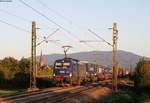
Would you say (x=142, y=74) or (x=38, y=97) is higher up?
(x=142, y=74)

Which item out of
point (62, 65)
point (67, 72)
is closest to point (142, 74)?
point (67, 72)

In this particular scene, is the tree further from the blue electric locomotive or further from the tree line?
the tree line

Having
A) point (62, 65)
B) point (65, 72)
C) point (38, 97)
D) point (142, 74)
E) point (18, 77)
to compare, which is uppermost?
point (62, 65)

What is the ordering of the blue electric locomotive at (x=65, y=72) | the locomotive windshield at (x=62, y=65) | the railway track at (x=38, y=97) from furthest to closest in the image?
the locomotive windshield at (x=62, y=65) < the blue electric locomotive at (x=65, y=72) < the railway track at (x=38, y=97)

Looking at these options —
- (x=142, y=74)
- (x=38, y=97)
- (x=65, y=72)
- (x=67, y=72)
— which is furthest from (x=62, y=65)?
(x=38, y=97)

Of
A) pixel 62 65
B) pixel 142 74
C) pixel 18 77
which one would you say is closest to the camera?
pixel 62 65

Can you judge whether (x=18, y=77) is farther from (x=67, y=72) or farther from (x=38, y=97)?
(x=38, y=97)

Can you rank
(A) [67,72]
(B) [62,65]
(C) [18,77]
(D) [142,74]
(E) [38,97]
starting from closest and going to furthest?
(E) [38,97]
(A) [67,72]
(B) [62,65]
(D) [142,74]
(C) [18,77]

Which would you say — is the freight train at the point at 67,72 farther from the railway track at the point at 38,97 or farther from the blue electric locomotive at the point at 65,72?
the railway track at the point at 38,97

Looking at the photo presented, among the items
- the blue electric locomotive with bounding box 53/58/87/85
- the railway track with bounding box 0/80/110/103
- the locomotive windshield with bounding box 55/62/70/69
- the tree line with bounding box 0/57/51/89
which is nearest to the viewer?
the railway track with bounding box 0/80/110/103

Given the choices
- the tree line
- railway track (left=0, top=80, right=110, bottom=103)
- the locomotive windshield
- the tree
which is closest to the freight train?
the locomotive windshield

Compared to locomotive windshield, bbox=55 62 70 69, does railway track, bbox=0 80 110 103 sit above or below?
below

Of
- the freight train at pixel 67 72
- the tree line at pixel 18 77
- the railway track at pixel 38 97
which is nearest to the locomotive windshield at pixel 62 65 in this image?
the freight train at pixel 67 72

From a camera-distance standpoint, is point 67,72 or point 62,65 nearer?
point 67,72
